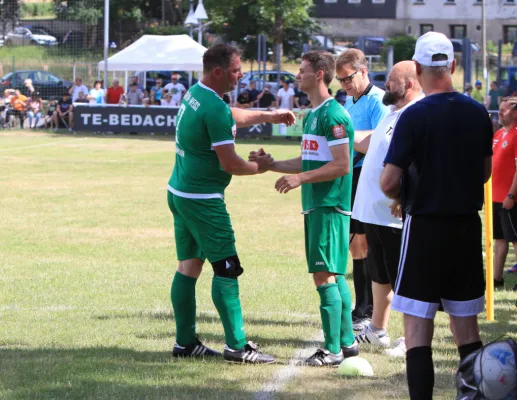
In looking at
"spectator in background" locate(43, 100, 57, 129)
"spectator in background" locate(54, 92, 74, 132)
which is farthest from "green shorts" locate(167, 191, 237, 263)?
"spectator in background" locate(43, 100, 57, 129)

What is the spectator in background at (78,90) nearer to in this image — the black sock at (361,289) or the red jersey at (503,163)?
the red jersey at (503,163)

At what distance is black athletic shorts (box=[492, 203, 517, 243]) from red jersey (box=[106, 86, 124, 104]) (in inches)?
995

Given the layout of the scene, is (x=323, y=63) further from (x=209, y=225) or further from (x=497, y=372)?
(x=497, y=372)

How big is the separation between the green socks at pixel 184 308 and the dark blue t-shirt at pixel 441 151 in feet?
7.16

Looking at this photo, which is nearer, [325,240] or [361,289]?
[325,240]

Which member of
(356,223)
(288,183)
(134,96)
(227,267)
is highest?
(134,96)

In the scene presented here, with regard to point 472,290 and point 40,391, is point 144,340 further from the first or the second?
point 472,290

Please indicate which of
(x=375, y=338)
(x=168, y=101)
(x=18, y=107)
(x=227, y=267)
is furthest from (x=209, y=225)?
(x=18, y=107)

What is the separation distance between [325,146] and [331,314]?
45.5 inches

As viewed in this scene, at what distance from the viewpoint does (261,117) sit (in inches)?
271

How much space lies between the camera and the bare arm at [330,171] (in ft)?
19.5

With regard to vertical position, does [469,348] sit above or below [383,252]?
below

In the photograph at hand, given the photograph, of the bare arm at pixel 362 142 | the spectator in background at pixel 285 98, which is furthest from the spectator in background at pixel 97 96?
the bare arm at pixel 362 142

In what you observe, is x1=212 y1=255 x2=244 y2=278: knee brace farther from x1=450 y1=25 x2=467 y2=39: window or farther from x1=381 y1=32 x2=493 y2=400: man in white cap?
x1=450 y1=25 x2=467 y2=39: window
